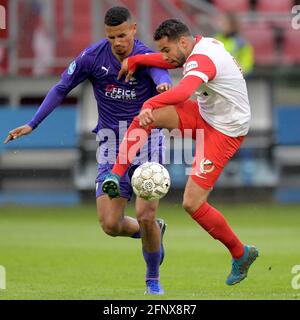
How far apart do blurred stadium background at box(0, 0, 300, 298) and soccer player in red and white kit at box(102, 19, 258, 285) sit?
8.61 metres

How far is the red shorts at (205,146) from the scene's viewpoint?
31.5ft

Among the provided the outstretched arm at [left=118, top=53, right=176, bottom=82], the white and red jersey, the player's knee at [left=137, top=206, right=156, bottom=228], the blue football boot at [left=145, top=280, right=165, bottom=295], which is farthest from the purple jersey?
the blue football boot at [left=145, top=280, right=165, bottom=295]

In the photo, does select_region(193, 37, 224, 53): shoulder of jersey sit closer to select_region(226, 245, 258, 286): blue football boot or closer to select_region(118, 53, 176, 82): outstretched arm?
select_region(118, 53, 176, 82): outstretched arm

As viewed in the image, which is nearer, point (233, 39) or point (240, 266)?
point (240, 266)

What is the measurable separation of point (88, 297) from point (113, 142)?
5.88 ft

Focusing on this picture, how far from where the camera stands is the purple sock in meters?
10.0

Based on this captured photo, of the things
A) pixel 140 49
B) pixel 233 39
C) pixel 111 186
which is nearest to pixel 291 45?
pixel 233 39

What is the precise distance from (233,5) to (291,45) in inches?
55.9

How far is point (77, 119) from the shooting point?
19172 mm

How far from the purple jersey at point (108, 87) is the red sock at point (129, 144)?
71 centimetres

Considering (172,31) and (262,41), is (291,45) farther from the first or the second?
(172,31)

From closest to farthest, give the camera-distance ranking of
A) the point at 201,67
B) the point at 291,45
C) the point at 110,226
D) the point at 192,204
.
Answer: the point at 201,67 → the point at 192,204 → the point at 110,226 → the point at 291,45

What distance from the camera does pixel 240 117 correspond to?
9.75m

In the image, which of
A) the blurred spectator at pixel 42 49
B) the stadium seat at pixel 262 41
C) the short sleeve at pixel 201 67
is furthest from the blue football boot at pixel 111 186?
the stadium seat at pixel 262 41
